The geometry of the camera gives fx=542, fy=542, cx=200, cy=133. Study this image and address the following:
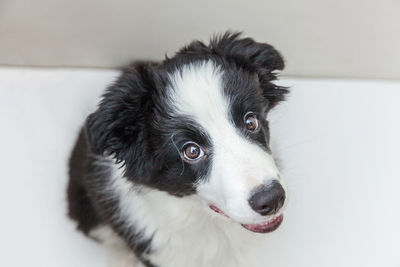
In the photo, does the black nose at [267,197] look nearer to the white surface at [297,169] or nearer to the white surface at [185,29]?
the white surface at [297,169]

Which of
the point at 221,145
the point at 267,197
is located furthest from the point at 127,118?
the point at 267,197

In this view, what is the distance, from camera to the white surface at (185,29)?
2941 millimetres

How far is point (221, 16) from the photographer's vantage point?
3037 millimetres

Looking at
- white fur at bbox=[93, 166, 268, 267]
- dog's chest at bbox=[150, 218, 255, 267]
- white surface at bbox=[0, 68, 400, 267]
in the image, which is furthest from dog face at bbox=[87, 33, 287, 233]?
white surface at bbox=[0, 68, 400, 267]

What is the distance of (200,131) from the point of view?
1.89 m

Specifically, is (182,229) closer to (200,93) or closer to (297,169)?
(200,93)

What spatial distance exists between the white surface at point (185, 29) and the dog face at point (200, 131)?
0.96m

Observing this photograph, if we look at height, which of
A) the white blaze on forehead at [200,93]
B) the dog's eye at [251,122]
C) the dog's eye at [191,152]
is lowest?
the dog's eye at [191,152]

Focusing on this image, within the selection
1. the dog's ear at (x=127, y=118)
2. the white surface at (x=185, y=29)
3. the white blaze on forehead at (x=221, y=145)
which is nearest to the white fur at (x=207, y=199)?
the white blaze on forehead at (x=221, y=145)

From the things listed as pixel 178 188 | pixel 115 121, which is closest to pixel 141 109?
pixel 115 121

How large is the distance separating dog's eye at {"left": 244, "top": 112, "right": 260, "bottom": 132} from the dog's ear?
36cm

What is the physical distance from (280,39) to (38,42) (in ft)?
4.52

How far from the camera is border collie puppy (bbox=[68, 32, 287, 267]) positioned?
6.07ft

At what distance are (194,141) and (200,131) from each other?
0.05 m
